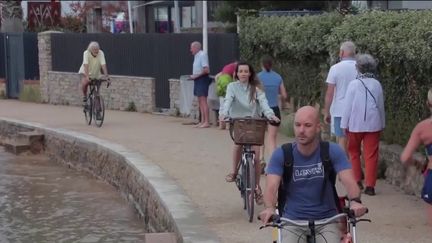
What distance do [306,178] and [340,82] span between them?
470 centimetres

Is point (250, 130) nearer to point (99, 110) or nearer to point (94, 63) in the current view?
point (99, 110)

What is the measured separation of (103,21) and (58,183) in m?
27.5

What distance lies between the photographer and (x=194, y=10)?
1510 inches

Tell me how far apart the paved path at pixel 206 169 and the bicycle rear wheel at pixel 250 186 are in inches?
5.1

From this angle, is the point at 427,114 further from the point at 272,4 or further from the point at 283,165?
the point at 272,4

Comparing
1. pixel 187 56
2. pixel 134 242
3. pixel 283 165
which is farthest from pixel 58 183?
pixel 283 165

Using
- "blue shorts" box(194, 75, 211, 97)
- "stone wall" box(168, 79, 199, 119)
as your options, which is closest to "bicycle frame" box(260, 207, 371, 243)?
"blue shorts" box(194, 75, 211, 97)


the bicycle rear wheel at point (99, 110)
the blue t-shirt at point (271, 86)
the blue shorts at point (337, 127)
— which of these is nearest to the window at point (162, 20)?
the bicycle rear wheel at point (99, 110)

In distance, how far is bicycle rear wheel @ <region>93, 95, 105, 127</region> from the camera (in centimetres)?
1678

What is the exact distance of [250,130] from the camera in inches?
336

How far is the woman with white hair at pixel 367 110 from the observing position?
9.33 meters

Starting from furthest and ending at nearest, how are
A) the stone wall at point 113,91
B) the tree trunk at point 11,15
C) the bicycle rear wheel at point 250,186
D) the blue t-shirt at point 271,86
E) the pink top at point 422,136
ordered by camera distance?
the tree trunk at point 11,15 < the stone wall at point 113,91 < the blue t-shirt at point 271,86 < the bicycle rear wheel at point 250,186 < the pink top at point 422,136

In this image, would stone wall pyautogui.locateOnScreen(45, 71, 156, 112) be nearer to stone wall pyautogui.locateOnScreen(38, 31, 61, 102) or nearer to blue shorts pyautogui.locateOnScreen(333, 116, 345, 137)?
stone wall pyautogui.locateOnScreen(38, 31, 61, 102)

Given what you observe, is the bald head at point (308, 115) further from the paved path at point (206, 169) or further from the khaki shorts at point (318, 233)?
the paved path at point (206, 169)
